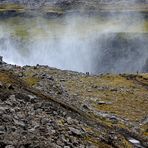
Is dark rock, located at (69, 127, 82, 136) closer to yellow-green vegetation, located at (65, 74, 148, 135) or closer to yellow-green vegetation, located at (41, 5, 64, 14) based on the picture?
yellow-green vegetation, located at (65, 74, 148, 135)

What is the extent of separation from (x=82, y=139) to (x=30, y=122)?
232 cm

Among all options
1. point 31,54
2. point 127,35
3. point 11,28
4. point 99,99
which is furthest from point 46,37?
point 99,99

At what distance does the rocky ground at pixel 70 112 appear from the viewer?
16281 millimetres

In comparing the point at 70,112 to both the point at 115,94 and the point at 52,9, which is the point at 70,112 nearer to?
the point at 115,94

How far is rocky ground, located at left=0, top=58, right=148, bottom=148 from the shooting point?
1628cm

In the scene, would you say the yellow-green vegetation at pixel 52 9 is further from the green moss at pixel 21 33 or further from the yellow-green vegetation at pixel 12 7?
the green moss at pixel 21 33

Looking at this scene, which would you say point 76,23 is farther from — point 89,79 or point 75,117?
point 75,117

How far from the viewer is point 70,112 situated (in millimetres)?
21594

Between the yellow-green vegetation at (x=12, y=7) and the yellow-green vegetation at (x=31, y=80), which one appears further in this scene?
the yellow-green vegetation at (x=12, y=7)

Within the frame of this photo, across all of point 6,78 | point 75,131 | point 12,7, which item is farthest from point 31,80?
point 12,7

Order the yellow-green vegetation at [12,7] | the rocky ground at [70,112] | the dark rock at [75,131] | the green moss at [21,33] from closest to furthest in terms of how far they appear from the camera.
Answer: the rocky ground at [70,112] → the dark rock at [75,131] → the green moss at [21,33] → the yellow-green vegetation at [12,7]

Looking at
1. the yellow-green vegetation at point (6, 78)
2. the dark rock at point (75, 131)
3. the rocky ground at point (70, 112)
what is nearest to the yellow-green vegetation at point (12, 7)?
the rocky ground at point (70, 112)

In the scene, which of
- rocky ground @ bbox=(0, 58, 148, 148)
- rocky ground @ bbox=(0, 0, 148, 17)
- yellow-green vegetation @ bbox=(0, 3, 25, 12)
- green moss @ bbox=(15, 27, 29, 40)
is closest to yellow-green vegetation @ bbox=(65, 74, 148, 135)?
rocky ground @ bbox=(0, 58, 148, 148)

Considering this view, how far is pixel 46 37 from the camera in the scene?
87.8m
